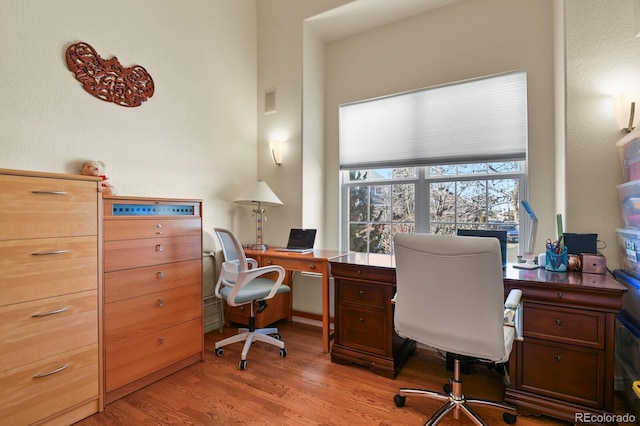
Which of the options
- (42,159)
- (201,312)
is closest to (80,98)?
(42,159)

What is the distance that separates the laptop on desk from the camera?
305 centimetres

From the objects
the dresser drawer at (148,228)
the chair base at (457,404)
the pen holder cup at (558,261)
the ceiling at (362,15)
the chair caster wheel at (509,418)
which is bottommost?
the chair caster wheel at (509,418)

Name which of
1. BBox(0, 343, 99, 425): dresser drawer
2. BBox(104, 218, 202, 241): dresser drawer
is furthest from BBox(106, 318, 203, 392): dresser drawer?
BBox(104, 218, 202, 241): dresser drawer

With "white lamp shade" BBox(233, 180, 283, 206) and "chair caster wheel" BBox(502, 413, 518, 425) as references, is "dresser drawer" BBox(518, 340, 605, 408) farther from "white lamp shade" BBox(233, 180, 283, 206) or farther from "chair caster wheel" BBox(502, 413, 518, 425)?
"white lamp shade" BBox(233, 180, 283, 206)

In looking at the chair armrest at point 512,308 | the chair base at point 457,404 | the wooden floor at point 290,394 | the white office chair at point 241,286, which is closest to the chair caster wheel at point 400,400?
the wooden floor at point 290,394

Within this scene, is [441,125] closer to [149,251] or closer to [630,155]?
[630,155]

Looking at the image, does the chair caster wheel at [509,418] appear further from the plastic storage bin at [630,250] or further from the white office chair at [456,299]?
the plastic storage bin at [630,250]

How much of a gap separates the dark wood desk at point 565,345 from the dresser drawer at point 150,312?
217 centimetres

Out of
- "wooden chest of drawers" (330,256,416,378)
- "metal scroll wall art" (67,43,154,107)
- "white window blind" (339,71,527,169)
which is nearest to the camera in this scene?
"metal scroll wall art" (67,43,154,107)

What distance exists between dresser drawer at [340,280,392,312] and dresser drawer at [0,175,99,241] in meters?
1.71

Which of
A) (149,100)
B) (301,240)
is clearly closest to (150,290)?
(301,240)

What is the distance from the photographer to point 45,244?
158 centimetres

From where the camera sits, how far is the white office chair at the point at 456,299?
1423mm

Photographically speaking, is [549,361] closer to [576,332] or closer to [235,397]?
[576,332]
